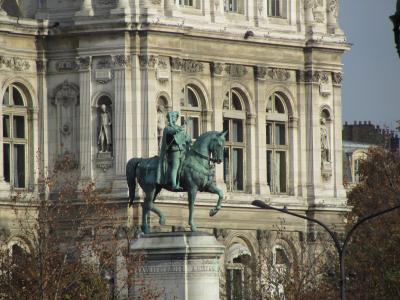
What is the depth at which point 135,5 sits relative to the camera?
143625mm

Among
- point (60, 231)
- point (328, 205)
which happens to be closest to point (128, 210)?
point (60, 231)

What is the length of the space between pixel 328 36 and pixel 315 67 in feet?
4.76

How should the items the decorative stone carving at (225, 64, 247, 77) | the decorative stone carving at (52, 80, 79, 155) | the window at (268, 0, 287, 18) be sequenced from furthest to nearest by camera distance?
the window at (268, 0, 287, 18)
the decorative stone carving at (225, 64, 247, 77)
the decorative stone carving at (52, 80, 79, 155)

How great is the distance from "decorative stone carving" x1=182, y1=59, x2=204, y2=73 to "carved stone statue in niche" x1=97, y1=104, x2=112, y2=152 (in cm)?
446

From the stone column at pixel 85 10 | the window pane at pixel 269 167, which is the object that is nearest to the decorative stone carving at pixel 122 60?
the stone column at pixel 85 10

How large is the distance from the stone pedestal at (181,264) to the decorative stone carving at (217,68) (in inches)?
1319

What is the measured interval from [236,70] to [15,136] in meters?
10.4

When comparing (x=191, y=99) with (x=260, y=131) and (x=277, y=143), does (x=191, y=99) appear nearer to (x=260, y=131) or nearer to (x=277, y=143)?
(x=260, y=131)

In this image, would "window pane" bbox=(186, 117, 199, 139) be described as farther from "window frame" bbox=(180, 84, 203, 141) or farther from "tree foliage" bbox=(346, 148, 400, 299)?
"tree foliage" bbox=(346, 148, 400, 299)

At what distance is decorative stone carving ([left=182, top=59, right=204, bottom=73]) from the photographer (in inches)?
5778

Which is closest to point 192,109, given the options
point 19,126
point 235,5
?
point 235,5

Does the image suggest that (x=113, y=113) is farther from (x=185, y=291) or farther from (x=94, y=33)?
(x=185, y=291)

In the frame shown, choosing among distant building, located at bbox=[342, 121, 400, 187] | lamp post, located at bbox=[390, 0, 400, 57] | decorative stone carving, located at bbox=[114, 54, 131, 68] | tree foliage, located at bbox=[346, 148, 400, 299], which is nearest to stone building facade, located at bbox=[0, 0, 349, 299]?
decorative stone carving, located at bbox=[114, 54, 131, 68]

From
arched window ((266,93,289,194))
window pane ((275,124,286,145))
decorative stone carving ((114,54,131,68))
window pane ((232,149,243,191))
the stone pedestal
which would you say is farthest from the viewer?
window pane ((275,124,286,145))
